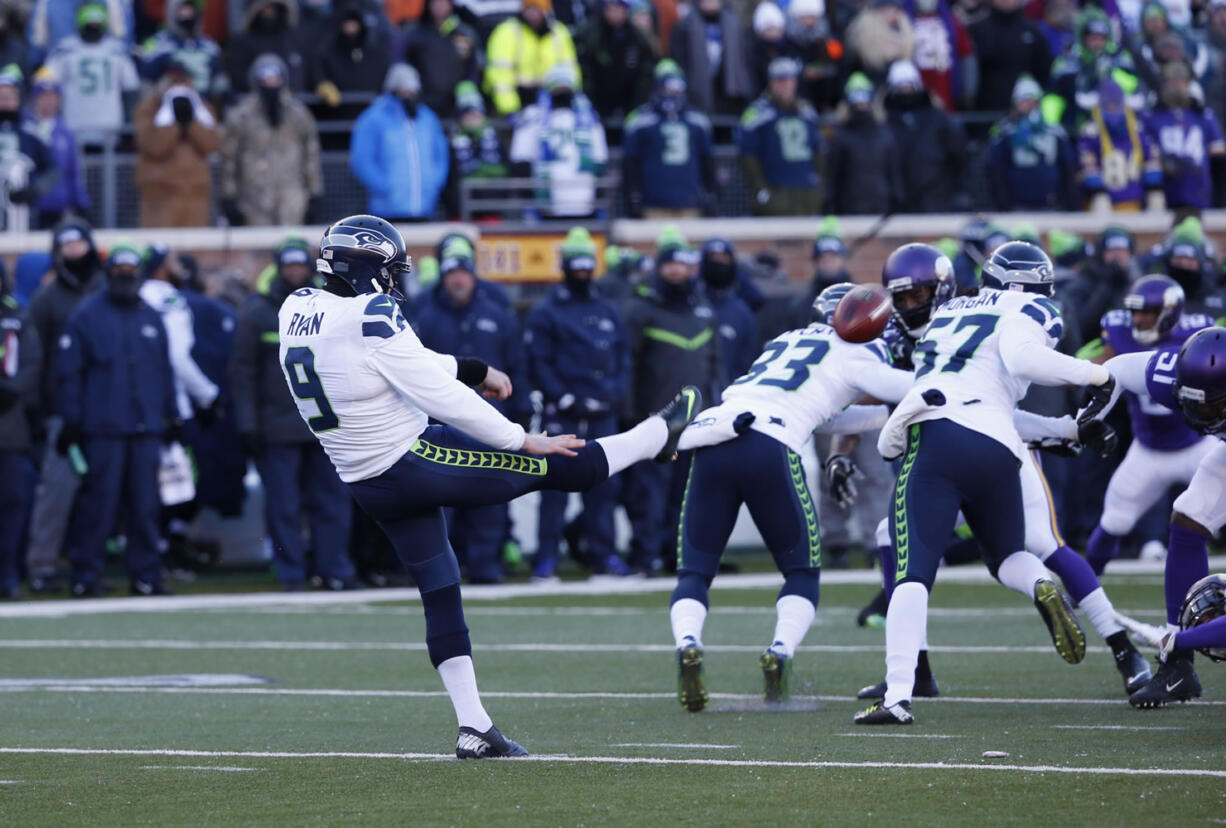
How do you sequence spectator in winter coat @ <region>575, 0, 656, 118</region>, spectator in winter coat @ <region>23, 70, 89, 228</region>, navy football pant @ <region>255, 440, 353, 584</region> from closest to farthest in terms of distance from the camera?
navy football pant @ <region>255, 440, 353, 584</region>, spectator in winter coat @ <region>23, 70, 89, 228</region>, spectator in winter coat @ <region>575, 0, 656, 118</region>

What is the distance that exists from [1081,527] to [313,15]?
753cm

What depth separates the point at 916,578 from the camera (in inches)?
312

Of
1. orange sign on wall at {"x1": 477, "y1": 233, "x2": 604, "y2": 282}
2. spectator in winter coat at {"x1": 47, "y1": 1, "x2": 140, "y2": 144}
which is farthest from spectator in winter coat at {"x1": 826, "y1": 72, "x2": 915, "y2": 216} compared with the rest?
spectator in winter coat at {"x1": 47, "y1": 1, "x2": 140, "y2": 144}

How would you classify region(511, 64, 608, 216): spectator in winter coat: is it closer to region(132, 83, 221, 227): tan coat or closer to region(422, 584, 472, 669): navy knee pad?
region(132, 83, 221, 227): tan coat

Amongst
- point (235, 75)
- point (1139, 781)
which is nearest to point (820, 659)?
point (1139, 781)

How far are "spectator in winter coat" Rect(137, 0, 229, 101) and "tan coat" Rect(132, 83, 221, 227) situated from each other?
1.33 ft

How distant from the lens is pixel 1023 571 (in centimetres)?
814

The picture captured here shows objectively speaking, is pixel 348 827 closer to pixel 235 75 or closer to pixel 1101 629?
pixel 1101 629

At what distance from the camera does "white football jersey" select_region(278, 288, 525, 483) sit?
718 cm

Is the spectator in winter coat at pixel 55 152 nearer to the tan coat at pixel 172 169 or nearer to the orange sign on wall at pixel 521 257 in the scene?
the tan coat at pixel 172 169

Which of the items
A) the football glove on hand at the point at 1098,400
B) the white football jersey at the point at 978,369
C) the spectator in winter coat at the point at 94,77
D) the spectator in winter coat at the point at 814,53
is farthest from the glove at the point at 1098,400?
the spectator in winter coat at the point at 814,53

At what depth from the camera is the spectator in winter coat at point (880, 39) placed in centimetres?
1903

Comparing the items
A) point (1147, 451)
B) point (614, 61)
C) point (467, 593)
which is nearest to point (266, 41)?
point (614, 61)

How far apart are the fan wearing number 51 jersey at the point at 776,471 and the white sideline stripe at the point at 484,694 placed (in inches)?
18.9
